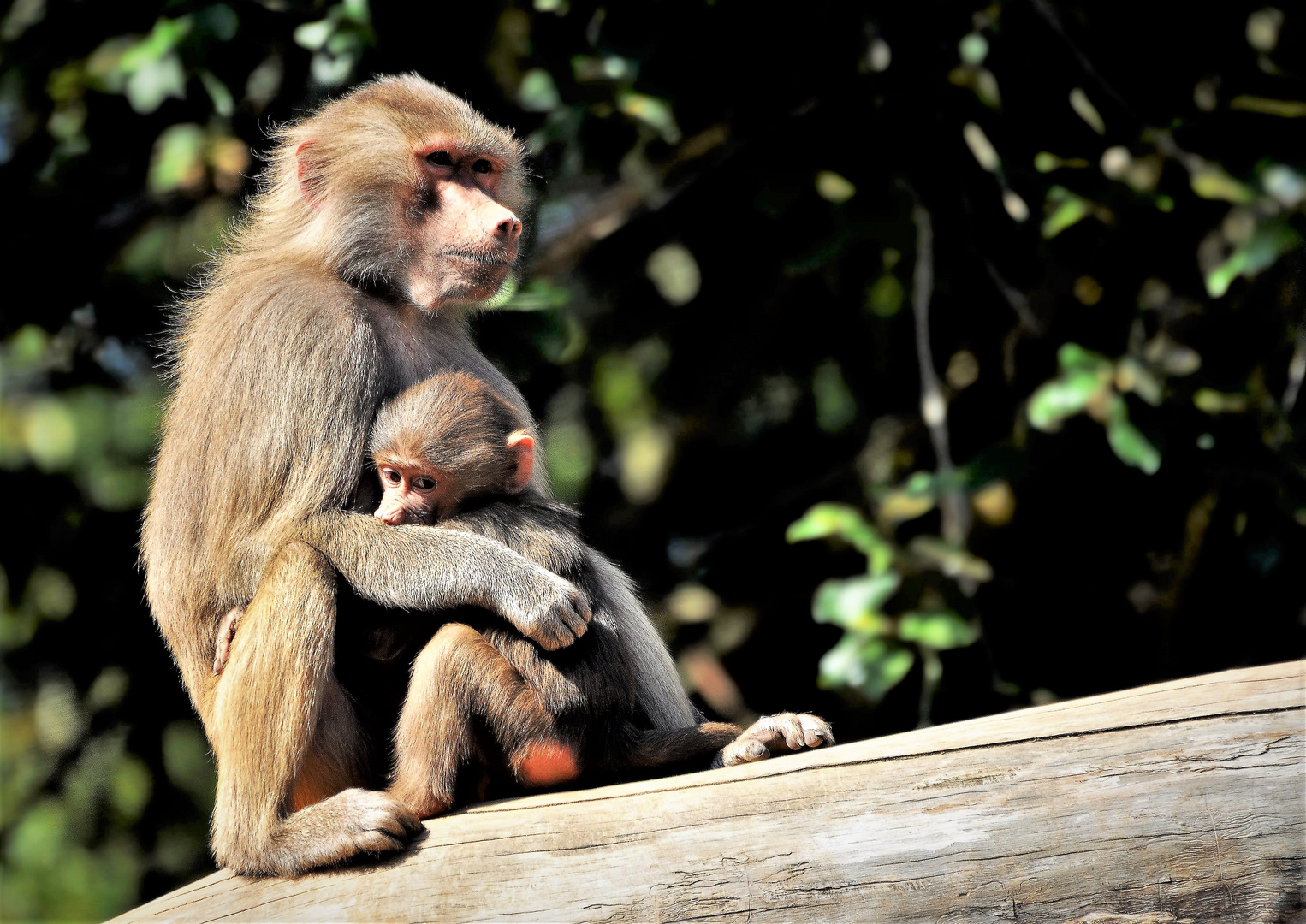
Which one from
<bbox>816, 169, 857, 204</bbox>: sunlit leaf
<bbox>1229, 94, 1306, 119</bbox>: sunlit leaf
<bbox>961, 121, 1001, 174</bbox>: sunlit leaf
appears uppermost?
<bbox>1229, 94, 1306, 119</bbox>: sunlit leaf

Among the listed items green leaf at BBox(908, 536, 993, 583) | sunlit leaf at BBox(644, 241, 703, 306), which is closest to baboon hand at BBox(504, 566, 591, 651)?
green leaf at BBox(908, 536, 993, 583)

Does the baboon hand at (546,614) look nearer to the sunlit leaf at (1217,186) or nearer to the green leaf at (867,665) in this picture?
the green leaf at (867,665)

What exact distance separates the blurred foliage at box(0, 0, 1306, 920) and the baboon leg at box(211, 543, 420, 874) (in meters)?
2.21

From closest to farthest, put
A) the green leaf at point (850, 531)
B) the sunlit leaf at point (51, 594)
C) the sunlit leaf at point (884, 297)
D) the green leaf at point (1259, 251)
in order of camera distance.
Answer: the green leaf at point (1259, 251) < the green leaf at point (850, 531) < the sunlit leaf at point (51, 594) < the sunlit leaf at point (884, 297)

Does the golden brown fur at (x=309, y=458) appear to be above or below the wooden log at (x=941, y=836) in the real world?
above

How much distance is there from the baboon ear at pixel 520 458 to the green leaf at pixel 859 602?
1759mm

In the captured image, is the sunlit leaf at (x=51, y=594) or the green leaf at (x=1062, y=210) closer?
the green leaf at (x=1062, y=210)

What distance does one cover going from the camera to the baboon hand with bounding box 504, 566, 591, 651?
2.82 metres

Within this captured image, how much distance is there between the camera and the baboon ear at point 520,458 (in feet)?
10.2

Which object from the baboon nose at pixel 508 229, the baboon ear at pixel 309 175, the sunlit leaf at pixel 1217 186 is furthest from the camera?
the sunlit leaf at pixel 1217 186

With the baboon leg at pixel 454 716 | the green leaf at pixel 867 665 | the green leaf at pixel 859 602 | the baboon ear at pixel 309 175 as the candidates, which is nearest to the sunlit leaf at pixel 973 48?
the green leaf at pixel 859 602

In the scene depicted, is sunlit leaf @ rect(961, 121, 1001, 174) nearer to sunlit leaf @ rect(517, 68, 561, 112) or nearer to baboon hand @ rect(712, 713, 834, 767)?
sunlit leaf @ rect(517, 68, 561, 112)

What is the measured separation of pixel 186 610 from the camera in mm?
3094

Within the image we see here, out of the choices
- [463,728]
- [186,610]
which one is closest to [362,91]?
[186,610]
